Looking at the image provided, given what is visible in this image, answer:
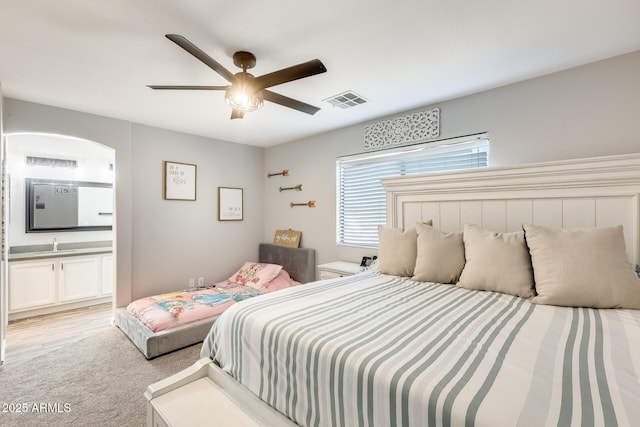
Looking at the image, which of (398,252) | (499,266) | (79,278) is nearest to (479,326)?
(499,266)

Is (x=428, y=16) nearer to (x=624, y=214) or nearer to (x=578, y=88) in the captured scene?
(x=578, y=88)

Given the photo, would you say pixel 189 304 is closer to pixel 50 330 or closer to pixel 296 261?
pixel 296 261

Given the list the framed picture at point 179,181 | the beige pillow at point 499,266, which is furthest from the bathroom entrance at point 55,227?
the beige pillow at point 499,266

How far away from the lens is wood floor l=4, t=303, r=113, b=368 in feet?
8.61

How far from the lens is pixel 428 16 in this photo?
1587mm

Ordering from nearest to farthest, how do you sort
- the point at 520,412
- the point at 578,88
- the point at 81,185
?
the point at 520,412 < the point at 578,88 < the point at 81,185

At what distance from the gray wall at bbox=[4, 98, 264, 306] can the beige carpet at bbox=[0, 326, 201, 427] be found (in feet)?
2.63

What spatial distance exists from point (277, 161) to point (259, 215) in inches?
36.4

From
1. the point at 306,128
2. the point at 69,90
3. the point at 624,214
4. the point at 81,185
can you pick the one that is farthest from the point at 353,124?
the point at 81,185

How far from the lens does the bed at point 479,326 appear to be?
0.81 m

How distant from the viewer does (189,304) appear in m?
3.05

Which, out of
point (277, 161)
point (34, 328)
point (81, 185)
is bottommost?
point (34, 328)

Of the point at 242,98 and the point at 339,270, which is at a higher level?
the point at 242,98

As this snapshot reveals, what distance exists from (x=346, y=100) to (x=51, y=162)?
4.23 m
